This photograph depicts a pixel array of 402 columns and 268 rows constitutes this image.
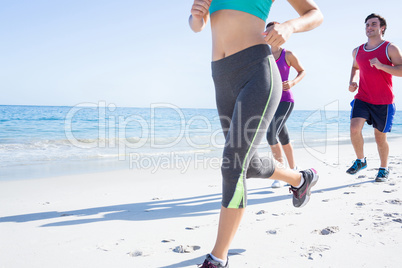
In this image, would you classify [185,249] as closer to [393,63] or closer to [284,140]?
[284,140]

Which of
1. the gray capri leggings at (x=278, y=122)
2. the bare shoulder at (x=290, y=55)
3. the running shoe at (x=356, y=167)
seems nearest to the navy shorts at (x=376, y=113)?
the running shoe at (x=356, y=167)

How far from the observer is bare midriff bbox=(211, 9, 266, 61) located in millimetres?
1741

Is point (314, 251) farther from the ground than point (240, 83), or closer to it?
closer to it

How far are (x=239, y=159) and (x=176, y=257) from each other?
0.79m

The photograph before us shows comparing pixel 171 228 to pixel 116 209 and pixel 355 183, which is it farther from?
pixel 355 183

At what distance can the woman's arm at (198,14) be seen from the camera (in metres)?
1.85

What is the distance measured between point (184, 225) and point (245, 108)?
1.38 meters

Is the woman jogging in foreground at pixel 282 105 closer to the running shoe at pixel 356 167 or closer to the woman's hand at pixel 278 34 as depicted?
the running shoe at pixel 356 167

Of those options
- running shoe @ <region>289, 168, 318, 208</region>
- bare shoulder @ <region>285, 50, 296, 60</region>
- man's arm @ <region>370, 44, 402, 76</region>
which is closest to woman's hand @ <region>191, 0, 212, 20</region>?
running shoe @ <region>289, 168, 318, 208</region>

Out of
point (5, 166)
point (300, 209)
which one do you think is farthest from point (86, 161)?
point (300, 209)

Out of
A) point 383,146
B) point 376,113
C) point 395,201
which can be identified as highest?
point 376,113

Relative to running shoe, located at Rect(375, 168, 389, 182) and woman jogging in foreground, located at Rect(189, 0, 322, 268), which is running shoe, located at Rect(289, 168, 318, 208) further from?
running shoe, located at Rect(375, 168, 389, 182)

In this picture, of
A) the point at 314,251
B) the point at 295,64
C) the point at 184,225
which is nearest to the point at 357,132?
the point at 295,64

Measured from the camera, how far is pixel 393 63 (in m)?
3.95
